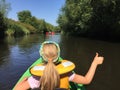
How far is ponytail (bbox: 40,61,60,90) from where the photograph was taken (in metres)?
2.88

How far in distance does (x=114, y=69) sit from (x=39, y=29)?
87.3 metres

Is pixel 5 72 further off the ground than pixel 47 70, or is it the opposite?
pixel 47 70

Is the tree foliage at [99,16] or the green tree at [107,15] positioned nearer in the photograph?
the green tree at [107,15]

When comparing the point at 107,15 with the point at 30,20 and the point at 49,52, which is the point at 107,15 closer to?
the point at 49,52

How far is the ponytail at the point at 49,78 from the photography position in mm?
2875

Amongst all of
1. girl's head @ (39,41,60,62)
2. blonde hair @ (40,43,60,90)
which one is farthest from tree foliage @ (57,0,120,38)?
blonde hair @ (40,43,60,90)

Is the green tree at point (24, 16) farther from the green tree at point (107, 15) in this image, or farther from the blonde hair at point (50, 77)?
the blonde hair at point (50, 77)

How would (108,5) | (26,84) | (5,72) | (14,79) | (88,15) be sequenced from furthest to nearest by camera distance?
(88,15)
(108,5)
(5,72)
(14,79)
(26,84)

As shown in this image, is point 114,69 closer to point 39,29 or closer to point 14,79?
point 14,79

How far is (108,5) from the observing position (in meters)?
27.2

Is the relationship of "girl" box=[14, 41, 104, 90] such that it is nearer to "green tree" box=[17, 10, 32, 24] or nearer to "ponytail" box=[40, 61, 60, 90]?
"ponytail" box=[40, 61, 60, 90]

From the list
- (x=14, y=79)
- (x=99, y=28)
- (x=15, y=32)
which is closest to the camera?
(x=14, y=79)

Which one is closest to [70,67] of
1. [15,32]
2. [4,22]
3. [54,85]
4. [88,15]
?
[54,85]

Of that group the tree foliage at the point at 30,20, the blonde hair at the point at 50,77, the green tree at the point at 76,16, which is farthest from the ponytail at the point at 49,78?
the tree foliage at the point at 30,20
